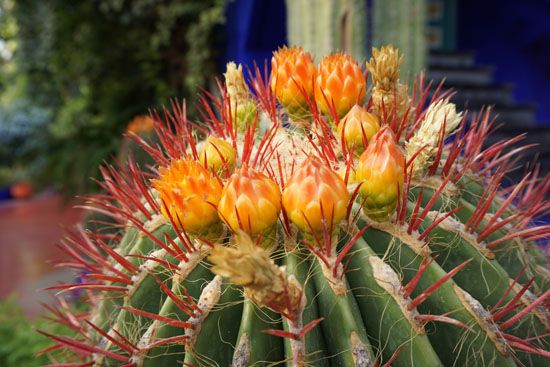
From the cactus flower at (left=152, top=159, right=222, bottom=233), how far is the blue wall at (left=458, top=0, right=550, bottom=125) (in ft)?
15.4

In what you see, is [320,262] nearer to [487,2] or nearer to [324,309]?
[324,309]

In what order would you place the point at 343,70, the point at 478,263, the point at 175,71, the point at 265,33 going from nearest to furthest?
the point at 478,263 < the point at 343,70 < the point at 265,33 < the point at 175,71

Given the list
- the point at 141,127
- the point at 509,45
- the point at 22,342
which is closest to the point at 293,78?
the point at 22,342

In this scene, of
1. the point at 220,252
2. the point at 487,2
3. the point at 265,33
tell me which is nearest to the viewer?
the point at 220,252

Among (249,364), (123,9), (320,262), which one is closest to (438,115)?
(320,262)

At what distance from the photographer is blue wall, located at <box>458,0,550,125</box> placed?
4668mm

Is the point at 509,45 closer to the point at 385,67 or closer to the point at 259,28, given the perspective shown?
the point at 259,28

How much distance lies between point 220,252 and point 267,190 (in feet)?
0.63

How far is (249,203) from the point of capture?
1.97ft

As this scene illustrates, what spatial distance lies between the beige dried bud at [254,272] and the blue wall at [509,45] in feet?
15.8

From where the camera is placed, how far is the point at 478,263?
0.70 metres

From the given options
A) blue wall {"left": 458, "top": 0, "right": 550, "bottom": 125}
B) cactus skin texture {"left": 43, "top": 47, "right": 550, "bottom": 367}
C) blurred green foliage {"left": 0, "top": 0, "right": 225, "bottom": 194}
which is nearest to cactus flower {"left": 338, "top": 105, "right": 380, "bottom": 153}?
cactus skin texture {"left": 43, "top": 47, "right": 550, "bottom": 367}

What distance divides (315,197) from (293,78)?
1.06ft

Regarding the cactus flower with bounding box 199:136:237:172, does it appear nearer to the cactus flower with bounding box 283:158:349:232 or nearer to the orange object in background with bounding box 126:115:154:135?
the cactus flower with bounding box 283:158:349:232
